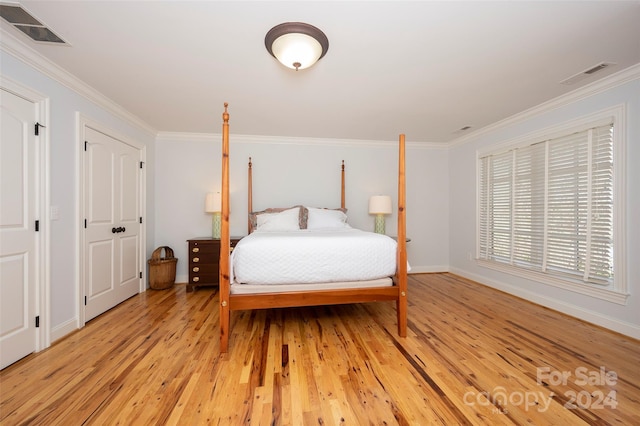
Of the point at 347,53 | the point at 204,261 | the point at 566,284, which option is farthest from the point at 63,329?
the point at 566,284

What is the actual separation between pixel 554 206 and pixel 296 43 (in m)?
3.25

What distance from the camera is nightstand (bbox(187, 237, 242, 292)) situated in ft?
11.8

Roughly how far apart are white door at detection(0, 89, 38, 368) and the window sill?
195 inches

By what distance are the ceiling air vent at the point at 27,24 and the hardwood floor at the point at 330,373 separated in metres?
2.31

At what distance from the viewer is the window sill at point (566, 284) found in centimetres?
235

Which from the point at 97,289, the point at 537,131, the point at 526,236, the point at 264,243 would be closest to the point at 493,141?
the point at 537,131

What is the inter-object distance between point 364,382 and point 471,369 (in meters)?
0.78

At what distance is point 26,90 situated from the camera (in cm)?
194

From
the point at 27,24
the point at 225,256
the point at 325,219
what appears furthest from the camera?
the point at 325,219

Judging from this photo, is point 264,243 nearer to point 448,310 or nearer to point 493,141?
point 448,310

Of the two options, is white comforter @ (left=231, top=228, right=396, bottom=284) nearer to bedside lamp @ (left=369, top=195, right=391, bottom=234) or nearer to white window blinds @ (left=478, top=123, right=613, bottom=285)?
bedside lamp @ (left=369, top=195, right=391, bottom=234)

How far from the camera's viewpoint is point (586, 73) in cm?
Result: 229

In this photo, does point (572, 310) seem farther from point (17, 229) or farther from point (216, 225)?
point (17, 229)

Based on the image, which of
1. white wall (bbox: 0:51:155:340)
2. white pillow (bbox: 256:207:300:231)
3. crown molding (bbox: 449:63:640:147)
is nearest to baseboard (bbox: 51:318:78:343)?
white wall (bbox: 0:51:155:340)
